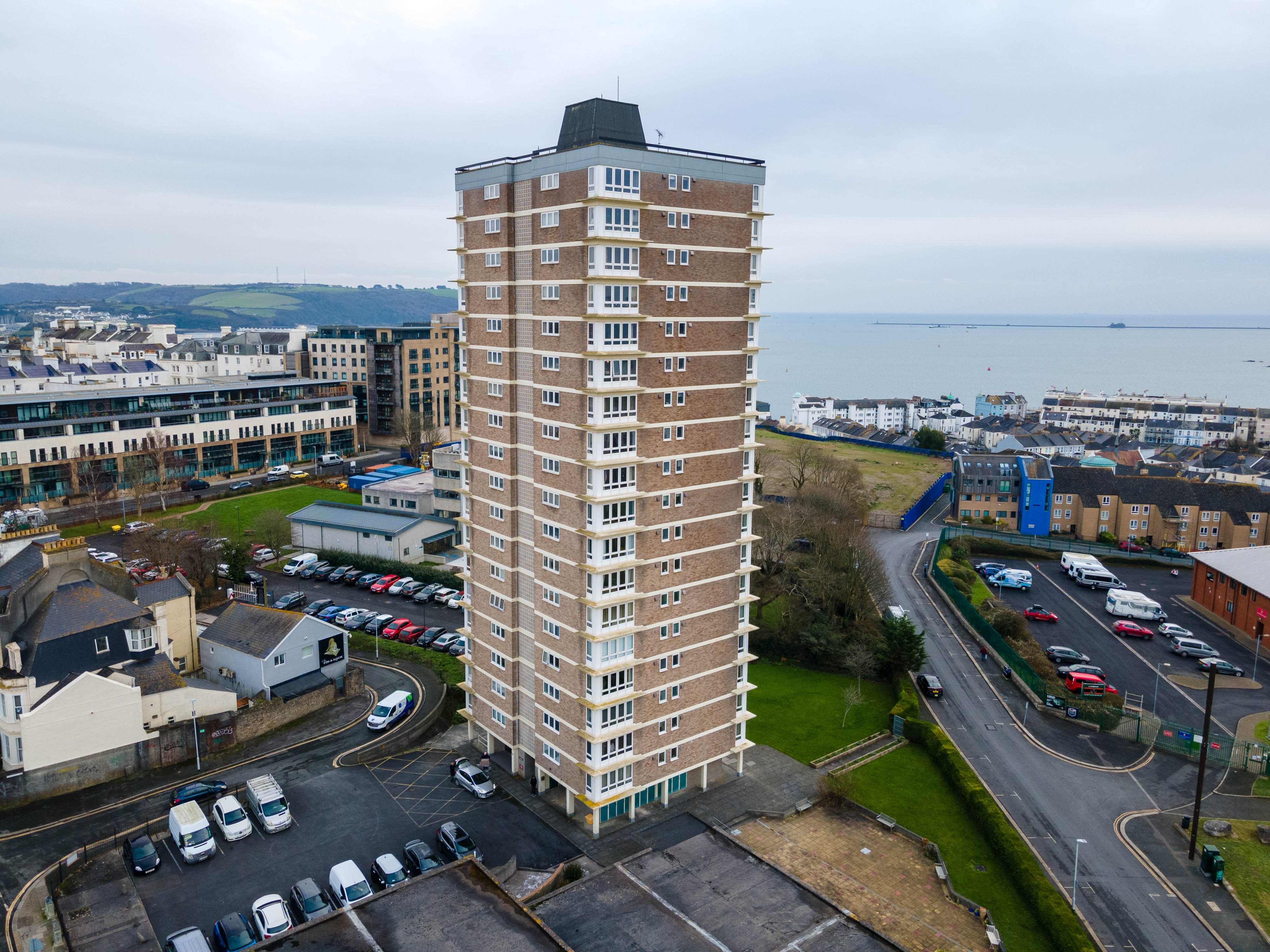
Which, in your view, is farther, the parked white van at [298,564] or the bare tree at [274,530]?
the bare tree at [274,530]

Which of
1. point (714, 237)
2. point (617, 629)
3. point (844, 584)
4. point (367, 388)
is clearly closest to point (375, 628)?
point (617, 629)

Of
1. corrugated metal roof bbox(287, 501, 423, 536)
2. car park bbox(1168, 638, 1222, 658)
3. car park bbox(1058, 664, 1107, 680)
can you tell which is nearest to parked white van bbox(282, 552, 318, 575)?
corrugated metal roof bbox(287, 501, 423, 536)

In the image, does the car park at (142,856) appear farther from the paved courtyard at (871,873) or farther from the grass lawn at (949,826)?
the grass lawn at (949,826)

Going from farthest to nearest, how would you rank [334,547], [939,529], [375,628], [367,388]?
[367,388] → [939,529] → [334,547] → [375,628]

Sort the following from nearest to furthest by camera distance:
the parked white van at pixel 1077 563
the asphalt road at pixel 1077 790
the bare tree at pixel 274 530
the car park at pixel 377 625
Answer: the asphalt road at pixel 1077 790
the car park at pixel 377 625
the bare tree at pixel 274 530
the parked white van at pixel 1077 563

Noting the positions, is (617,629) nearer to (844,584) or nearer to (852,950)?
(852,950)

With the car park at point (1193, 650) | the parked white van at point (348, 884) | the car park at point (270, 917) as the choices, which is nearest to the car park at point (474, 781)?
the parked white van at point (348, 884)
